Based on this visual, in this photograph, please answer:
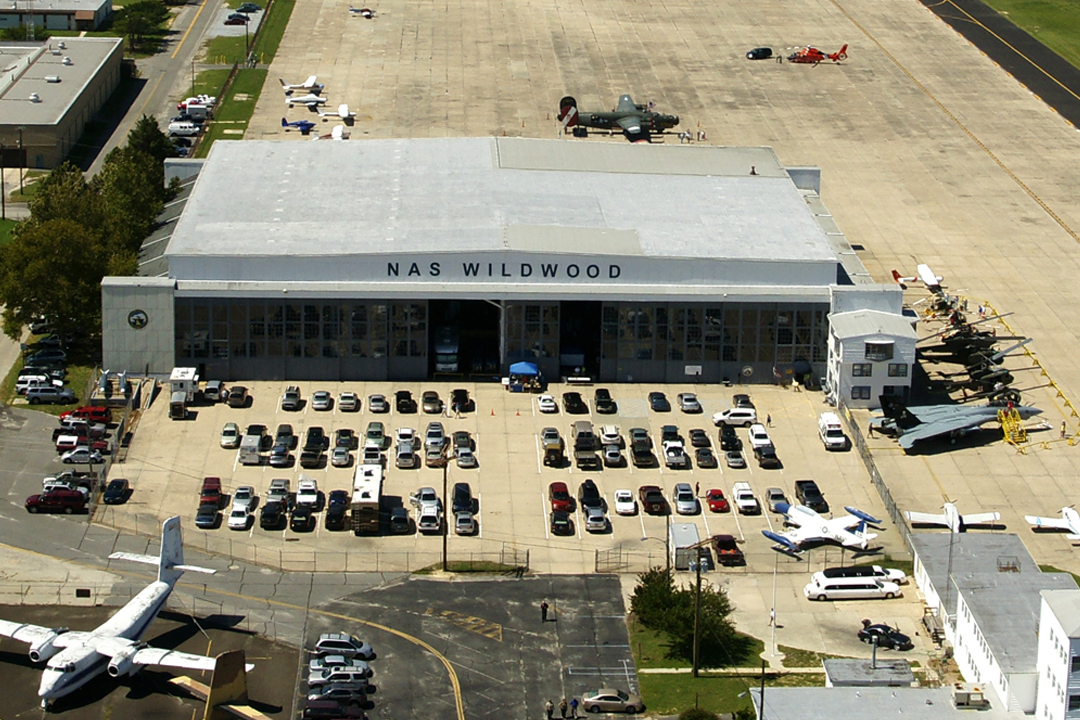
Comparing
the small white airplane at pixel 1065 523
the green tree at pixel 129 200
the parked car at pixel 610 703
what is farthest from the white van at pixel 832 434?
the green tree at pixel 129 200

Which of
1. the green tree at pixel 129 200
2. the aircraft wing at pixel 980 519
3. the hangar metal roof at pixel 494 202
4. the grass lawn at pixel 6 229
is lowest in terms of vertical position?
the grass lawn at pixel 6 229

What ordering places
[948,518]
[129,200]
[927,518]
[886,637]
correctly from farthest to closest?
[129,200] < [927,518] < [948,518] < [886,637]

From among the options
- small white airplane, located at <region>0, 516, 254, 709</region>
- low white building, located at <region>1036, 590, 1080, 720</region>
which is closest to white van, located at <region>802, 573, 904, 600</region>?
low white building, located at <region>1036, 590, 1080, 720</region>

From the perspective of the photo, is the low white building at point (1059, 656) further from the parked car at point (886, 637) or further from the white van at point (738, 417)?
the white van at point (738, 417)

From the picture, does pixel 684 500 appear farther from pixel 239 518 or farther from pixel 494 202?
pixel 494 202

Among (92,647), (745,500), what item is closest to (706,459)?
(745,500)

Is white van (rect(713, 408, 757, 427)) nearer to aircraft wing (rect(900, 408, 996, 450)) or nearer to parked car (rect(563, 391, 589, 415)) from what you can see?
parked car (rect(563, 391, 589, 415))

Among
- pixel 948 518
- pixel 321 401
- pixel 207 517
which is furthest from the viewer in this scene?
pixel 321 401
